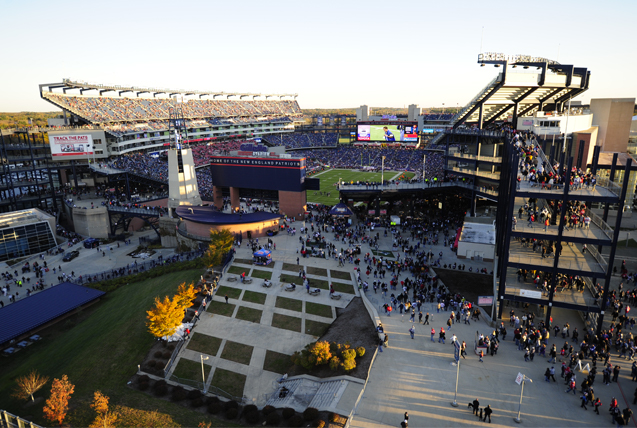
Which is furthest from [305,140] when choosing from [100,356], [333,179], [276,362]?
[276,362]

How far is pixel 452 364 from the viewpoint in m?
22.1

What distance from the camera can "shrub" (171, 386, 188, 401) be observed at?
22125 millimetres

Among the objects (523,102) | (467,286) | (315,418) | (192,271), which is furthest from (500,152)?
(315,418)

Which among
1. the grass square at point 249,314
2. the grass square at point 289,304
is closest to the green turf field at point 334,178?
the grass square at point 289,304

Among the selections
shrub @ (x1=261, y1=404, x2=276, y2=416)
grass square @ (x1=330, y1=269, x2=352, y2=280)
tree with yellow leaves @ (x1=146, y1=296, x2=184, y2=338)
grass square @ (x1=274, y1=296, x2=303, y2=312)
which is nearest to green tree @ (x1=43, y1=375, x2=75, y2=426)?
tree with yellow leaves @ (x1=146, y1=296, x2=184, y2=338)

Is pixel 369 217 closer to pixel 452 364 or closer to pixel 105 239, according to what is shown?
pixel 452 364

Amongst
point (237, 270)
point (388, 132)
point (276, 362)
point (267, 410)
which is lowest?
point (276, 362)

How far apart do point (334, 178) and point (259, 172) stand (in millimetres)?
39649

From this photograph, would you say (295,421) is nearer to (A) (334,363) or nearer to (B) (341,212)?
(A) (334,363)

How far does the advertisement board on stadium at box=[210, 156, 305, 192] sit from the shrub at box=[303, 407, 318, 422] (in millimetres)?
34522

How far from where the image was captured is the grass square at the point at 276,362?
24797 millimetres

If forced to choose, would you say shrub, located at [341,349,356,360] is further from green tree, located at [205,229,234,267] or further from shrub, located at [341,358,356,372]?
green tree, located at [205,229,234,267]

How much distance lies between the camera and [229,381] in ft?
79.3

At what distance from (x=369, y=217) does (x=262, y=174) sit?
16091 mm
